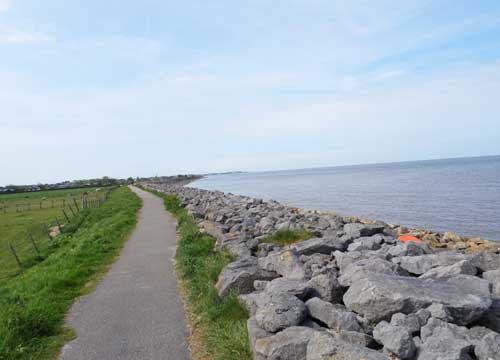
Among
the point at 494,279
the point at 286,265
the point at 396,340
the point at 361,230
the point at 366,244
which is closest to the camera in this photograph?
the point at 396,340

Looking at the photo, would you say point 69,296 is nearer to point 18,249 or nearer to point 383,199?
point 18,249

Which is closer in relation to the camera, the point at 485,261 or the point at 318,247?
the point at 485,261

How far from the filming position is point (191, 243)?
34.4 feet

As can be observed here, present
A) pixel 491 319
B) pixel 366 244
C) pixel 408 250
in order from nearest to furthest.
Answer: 1. pixel 491 319
2. pixel 408 250
3. pixel 366 244

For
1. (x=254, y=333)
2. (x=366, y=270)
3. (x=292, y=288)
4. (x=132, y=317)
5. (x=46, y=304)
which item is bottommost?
(x=132, y=317)

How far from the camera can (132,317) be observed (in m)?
6.04

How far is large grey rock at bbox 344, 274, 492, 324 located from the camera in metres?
4.05

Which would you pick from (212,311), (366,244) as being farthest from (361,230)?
(212,311)

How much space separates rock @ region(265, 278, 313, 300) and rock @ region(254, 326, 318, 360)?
80cm

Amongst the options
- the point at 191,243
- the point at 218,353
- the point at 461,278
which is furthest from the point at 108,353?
the point at 191,243

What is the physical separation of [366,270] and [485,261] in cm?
221

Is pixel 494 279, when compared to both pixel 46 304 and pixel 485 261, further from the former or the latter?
pixel 46 304

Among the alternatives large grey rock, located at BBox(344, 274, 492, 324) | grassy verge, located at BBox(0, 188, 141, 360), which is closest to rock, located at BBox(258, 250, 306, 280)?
large grey rock, located at BBox(344, 274, 492, 324)

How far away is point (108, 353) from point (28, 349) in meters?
1.07
